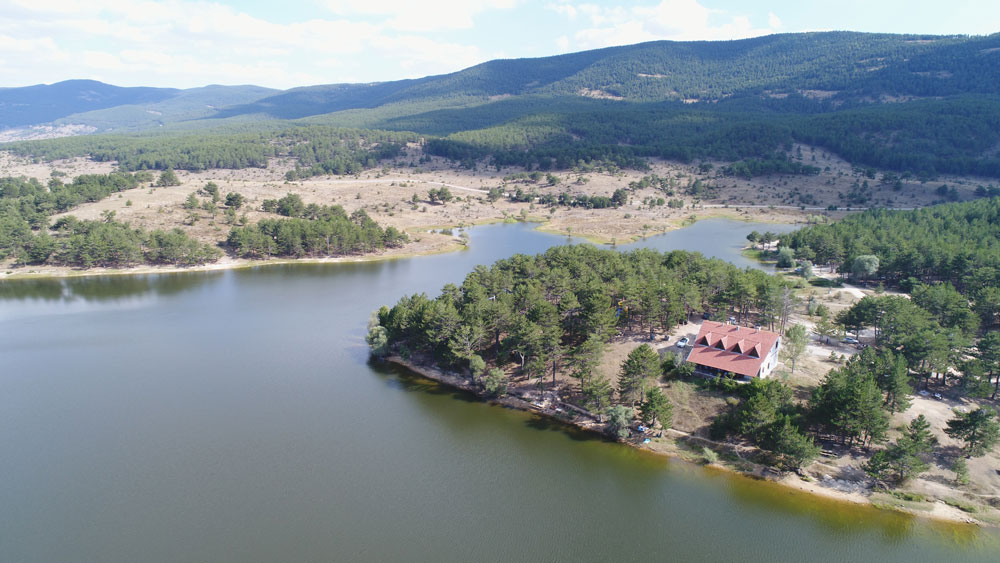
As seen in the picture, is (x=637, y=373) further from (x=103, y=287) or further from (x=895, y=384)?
(x=103, y=287)

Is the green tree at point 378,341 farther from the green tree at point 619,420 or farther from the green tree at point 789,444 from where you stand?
the green tree at point 789,444

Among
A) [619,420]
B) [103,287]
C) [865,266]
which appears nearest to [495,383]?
[619,420]

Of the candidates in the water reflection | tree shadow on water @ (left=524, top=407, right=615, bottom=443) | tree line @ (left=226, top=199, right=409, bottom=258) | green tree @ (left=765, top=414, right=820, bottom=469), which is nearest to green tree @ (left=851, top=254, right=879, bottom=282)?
green tree @ (left=765, top=414, right=820, bottom=469)

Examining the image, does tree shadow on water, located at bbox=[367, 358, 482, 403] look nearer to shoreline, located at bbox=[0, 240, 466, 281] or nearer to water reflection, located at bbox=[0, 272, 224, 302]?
water reflection, located at bbox=[0, 272, 224, 302]

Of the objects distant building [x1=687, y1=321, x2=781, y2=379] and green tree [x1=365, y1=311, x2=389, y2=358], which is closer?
distant building [x1=687, y1=321, x2=781, y2=379]

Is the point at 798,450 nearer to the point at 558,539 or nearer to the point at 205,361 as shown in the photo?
the point at 558,539

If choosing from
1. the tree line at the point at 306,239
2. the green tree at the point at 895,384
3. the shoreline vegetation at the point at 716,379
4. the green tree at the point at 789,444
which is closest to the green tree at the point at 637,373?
the shoreline vegetation at the point at 716,379
